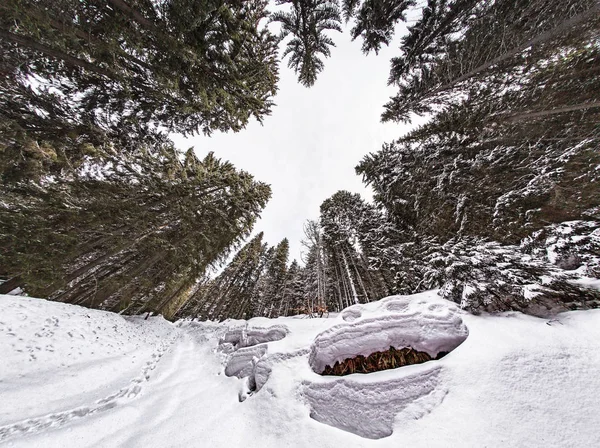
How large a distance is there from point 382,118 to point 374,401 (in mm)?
10670

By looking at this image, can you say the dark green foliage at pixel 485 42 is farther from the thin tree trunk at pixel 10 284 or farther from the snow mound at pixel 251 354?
the thin tree trunk at pixel 10 284

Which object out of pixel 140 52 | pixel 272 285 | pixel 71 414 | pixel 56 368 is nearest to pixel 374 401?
pixel 71 414

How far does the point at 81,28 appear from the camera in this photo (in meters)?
4.78

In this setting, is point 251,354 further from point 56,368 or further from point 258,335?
point 56,368

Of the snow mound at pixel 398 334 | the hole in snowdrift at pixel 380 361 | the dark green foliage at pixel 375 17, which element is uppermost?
the dark green foliage at pixel 375 17

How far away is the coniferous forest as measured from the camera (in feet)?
16.0

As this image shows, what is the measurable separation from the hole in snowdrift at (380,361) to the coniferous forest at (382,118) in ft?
6.04

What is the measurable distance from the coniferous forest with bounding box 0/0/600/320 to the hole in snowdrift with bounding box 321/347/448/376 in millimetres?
1840

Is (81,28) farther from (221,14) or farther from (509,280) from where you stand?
(509,280)

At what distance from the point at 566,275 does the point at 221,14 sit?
9816 millimetres

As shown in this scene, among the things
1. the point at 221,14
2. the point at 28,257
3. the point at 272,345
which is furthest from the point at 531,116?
the point at 28,257

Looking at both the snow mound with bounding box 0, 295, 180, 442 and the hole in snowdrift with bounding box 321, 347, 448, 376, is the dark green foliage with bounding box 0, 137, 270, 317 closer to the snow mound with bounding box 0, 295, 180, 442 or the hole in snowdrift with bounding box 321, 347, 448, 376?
the snow mound with bounding box 0, 295, 180, 442

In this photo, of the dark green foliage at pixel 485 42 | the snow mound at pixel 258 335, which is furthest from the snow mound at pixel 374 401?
the dark green foliage at pixel 485 42

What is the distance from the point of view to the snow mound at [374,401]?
3229mm
